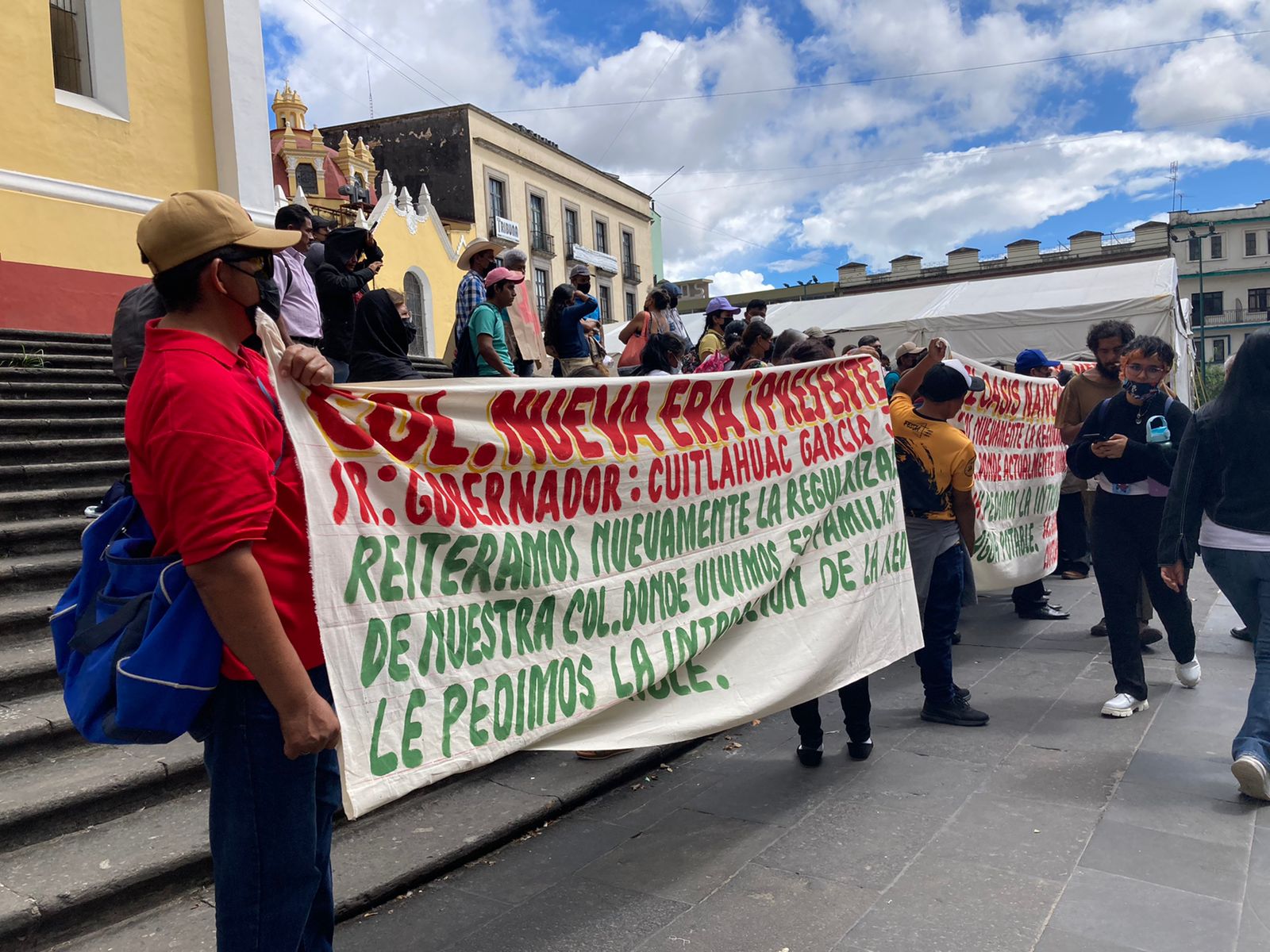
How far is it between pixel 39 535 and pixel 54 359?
10.6 ft

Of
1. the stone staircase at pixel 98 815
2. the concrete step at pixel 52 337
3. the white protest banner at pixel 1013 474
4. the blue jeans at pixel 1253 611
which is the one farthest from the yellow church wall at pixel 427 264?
the blue jeans at pixel 1253 611

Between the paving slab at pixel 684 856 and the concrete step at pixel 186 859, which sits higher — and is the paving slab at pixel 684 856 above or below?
below

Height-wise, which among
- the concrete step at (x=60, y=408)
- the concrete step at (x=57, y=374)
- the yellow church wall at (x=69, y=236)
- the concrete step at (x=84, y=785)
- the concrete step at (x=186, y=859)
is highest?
the yellow church wall at (x=69, y=236)

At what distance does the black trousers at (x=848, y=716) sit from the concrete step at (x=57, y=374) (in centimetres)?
530

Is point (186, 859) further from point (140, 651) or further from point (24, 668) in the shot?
point (140, 651)

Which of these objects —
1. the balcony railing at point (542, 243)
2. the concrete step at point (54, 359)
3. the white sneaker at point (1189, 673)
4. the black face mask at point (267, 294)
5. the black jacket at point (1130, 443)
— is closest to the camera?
the black face mask at point (267, 294)

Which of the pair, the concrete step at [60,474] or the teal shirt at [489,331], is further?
the teal shirt at [489,331]

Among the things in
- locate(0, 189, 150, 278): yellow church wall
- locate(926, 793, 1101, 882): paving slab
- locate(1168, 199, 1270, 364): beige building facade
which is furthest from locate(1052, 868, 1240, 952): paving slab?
locate(1168, 199, 1270, 364): beige building facade

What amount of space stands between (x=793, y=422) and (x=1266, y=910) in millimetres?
2334

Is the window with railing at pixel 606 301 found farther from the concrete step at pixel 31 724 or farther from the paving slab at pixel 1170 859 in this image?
the paving slab at pixel 1170 859

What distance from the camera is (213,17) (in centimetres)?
1060

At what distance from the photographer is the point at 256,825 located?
1872mm

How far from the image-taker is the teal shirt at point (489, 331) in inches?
234

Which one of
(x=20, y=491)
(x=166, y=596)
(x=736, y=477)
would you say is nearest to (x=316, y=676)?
(x=166, y=596)
